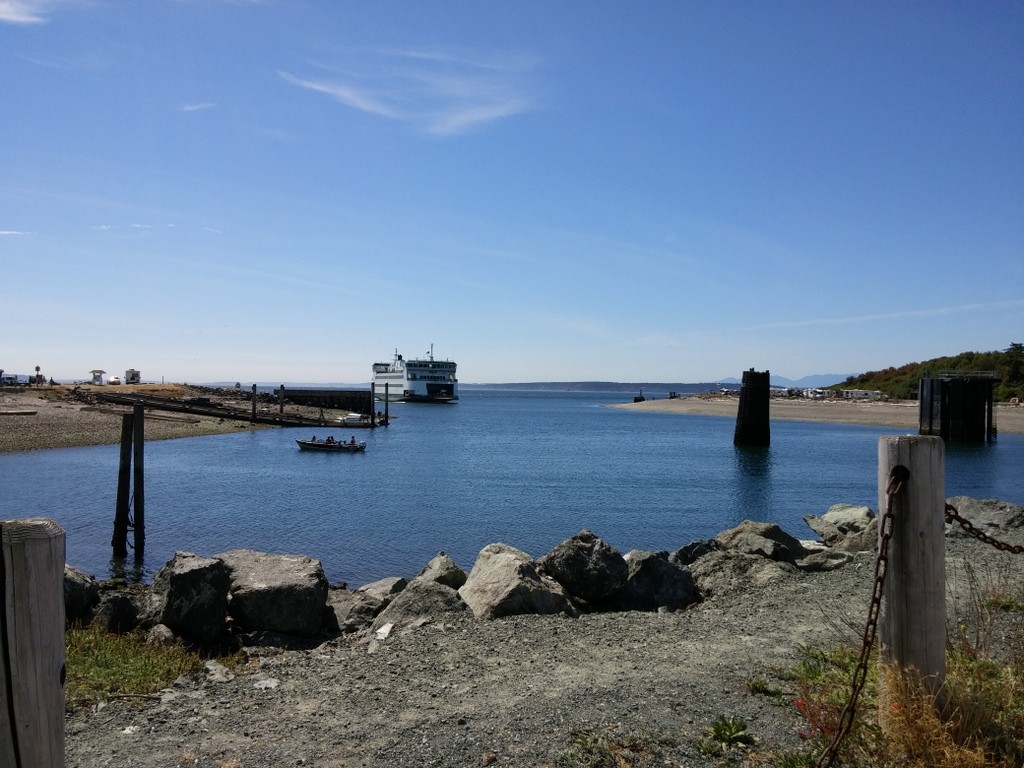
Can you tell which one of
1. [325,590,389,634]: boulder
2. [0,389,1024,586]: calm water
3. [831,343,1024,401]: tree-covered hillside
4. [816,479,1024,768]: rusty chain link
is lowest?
[0,389,1024,586]: calm water

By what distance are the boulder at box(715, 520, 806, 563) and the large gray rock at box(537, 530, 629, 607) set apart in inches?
122

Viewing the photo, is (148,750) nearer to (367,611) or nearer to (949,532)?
(367,611)

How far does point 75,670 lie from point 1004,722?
745cm

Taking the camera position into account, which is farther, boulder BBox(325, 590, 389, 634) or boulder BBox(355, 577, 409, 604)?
boulder BBox(355, 577, 409, 604)

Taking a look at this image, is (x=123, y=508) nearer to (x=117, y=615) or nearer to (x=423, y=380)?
(x=117, y=615)

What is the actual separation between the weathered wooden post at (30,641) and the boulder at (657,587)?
9882mm

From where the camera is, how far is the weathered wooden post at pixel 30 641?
2.68 metres

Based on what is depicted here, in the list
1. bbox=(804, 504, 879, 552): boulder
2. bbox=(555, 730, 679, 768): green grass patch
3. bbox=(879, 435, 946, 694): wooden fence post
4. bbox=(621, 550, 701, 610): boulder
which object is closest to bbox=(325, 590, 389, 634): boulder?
bbox=(621, 550, 701, 610): boulder

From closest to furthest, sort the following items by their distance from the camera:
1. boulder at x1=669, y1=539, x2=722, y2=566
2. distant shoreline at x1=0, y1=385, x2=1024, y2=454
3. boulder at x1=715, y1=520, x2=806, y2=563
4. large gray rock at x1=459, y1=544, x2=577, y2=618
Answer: large gray rock at x1=459, y1=544, x2=577, y2=618, boulder at x1=715, y1=520, x2=806, y2=563, boulder at x1=669, y1=539, x2=722, y2=566, distant shoreline at x1=0, y1=385, x2=1024, y2=454

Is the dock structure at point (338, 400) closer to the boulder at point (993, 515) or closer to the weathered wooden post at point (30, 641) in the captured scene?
the boulder at point (993, 515)

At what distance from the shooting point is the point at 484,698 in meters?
6.34

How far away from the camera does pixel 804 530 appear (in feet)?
83.8

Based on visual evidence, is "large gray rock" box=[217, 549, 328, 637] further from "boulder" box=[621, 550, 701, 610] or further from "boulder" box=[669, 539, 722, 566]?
"boulder" box=[669, 539, 722, 566]

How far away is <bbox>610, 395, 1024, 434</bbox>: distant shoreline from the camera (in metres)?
72.8
